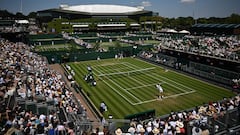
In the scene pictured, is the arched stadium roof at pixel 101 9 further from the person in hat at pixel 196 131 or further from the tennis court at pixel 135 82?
the person in hat at pixel 196 131

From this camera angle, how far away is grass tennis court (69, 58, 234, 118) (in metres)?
22.8

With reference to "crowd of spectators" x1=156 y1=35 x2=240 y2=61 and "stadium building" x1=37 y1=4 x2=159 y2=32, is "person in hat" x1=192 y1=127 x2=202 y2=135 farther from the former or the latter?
"stadium building" x1=37 y1=4 x2=159 y2=32

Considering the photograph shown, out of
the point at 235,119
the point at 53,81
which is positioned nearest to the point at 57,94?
the point at 53,81

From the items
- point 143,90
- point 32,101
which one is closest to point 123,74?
point 143,90

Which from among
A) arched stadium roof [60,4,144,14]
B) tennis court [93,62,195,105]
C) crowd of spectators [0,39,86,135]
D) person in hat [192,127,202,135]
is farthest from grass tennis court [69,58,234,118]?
arched stadium roof [60,4,144,14]

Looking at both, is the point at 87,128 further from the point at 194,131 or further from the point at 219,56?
the point at 219,56

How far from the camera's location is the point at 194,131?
12.1 meters

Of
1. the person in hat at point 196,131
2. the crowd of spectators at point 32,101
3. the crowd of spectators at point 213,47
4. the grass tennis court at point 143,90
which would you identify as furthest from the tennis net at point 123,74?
the person in hat at point 196,131

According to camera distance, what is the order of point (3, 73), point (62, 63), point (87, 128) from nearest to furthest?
point (87, 128)
point (3, 73)
point (62, 63)

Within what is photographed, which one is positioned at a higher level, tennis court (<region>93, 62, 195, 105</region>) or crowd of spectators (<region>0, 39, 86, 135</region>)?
crowd of spectators (<region>0, 39, 86, 135</region>)

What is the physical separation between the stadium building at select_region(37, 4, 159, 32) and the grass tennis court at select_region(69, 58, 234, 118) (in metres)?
75.2

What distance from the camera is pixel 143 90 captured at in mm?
27469

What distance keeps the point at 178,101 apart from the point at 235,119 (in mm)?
10325

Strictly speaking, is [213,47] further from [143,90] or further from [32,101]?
[32,101]
